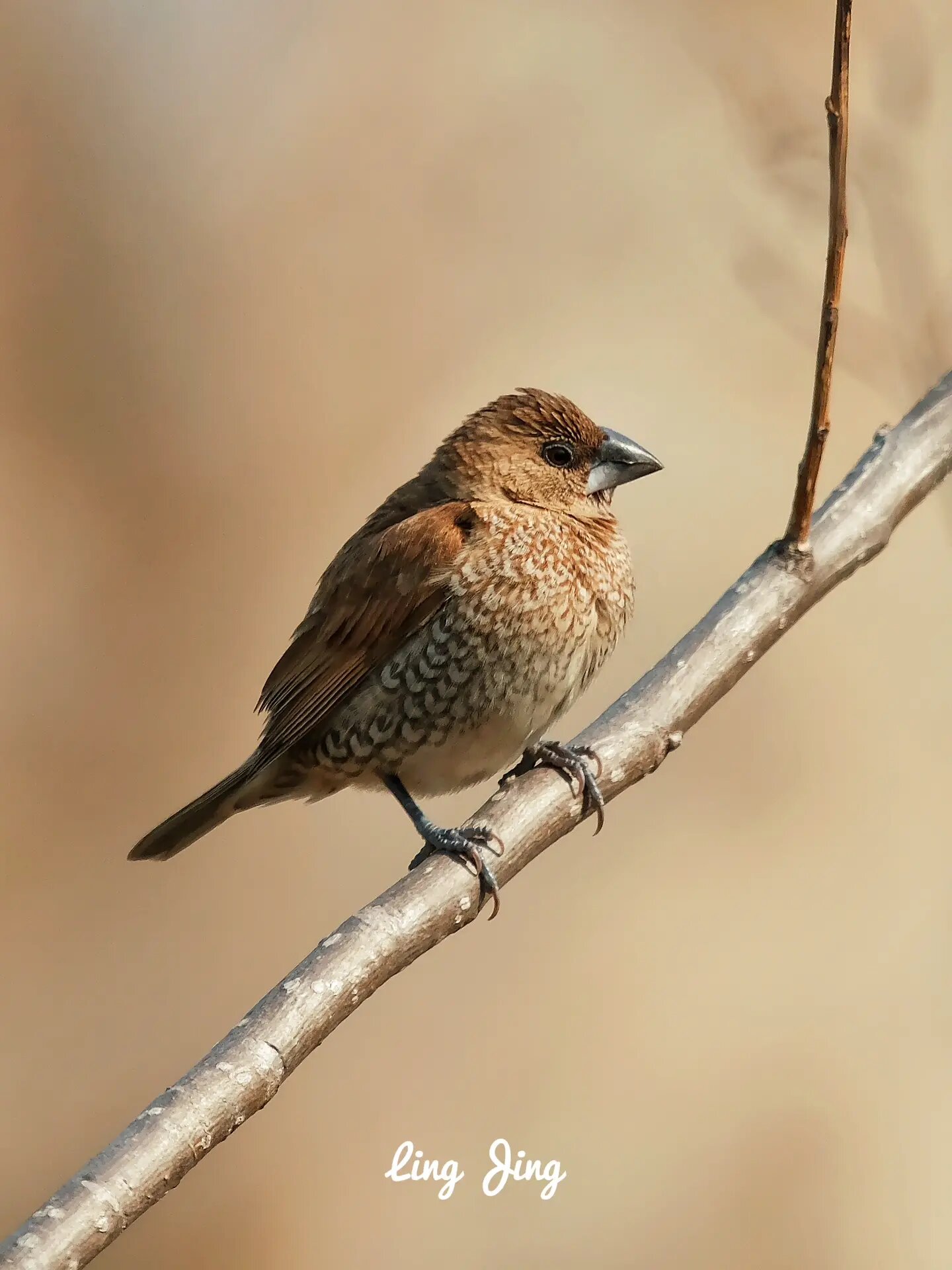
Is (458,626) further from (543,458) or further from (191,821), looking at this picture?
(191,821)

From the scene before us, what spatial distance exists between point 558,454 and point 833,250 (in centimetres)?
114

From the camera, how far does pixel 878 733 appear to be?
484 centimetres

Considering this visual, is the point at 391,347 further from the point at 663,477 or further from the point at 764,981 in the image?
the point at 764,981

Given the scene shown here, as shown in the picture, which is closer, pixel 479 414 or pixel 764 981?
pixel 479 414

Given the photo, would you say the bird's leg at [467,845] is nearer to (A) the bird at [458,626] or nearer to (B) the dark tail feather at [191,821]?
(A) the bird at [458,626]

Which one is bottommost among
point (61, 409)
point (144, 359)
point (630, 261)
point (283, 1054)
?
point (283, 1054)

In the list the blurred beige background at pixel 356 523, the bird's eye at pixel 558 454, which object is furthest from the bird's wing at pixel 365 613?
the blurred beige background at pixel 356 523

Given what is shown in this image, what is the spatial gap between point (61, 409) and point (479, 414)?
2493 mm

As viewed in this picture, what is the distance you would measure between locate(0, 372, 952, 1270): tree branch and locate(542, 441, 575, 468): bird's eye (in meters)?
0.66

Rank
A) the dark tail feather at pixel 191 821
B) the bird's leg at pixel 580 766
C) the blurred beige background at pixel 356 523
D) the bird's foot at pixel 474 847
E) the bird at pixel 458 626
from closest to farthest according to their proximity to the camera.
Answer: the bird's foot at pixel 474 847
the bird's leg at pixel 580 766
the bird at pixel 458 626
the dark tail feather at pixel 191 821
the blurred beige background at pixel 356 523

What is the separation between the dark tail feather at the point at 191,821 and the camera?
3045 millimetres

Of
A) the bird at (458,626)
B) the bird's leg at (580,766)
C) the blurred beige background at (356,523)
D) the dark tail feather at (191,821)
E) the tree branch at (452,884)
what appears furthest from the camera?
the blurred beige background at (356,523)

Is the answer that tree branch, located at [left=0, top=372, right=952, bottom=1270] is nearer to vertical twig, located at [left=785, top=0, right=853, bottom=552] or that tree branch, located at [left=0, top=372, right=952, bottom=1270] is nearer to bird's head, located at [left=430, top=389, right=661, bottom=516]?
vertical twig, located at [left=785, top=0, right=853, bottom=552]

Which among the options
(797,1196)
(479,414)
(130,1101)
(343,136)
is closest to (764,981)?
(797,1196)
